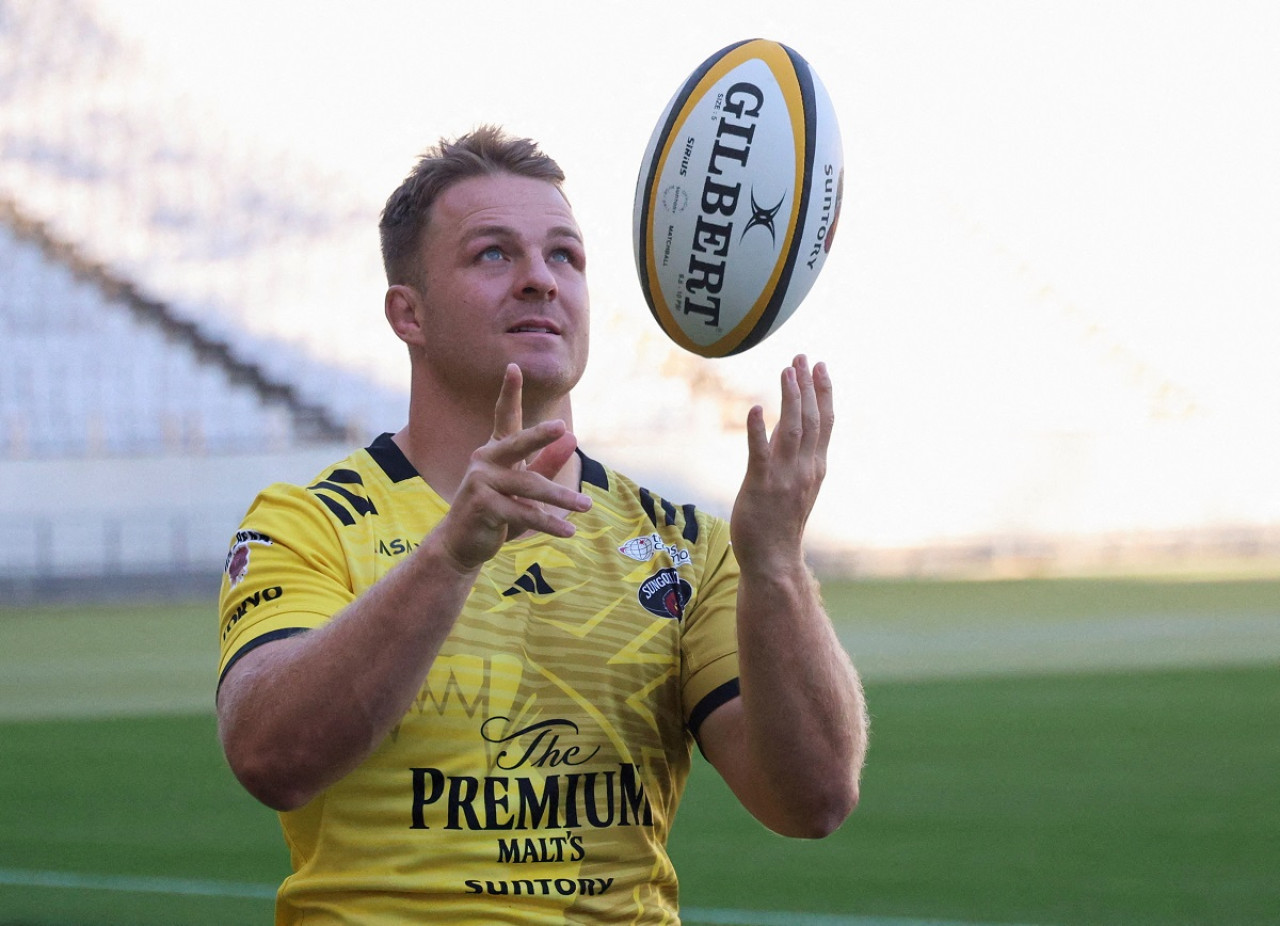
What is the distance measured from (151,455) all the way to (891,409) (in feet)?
38.9

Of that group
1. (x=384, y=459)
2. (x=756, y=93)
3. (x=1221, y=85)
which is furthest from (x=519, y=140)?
(x=1221, y=85)

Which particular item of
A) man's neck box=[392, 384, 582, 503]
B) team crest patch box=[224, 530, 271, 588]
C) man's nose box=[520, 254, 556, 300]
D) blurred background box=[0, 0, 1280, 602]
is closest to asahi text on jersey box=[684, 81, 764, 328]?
man's neck box=[392, 384, 582, 503]

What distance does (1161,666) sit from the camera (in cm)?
1424

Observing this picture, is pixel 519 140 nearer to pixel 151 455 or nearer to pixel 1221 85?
pixel 151 455

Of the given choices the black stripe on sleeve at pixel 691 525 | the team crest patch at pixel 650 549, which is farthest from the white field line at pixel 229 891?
the team crest patch at pixel 650 549

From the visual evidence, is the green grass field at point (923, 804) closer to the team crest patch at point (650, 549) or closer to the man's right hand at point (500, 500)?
the team crest patch at point (650, 549)

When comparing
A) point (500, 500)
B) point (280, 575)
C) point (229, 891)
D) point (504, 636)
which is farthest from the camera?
point (229, 891)

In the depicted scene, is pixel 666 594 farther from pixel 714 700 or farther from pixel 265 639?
pixel 265 639

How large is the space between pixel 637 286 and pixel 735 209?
23401 millimetres

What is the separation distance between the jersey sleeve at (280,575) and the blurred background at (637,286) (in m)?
21.1

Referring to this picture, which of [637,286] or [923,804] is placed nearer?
[923,804]

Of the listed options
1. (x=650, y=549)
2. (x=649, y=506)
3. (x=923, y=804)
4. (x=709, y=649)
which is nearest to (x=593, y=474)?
(x=649, y=506)

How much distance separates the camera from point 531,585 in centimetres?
313

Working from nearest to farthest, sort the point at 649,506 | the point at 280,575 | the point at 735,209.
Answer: the point at 280,575 → the point at 649,506 → the point at 735,209
